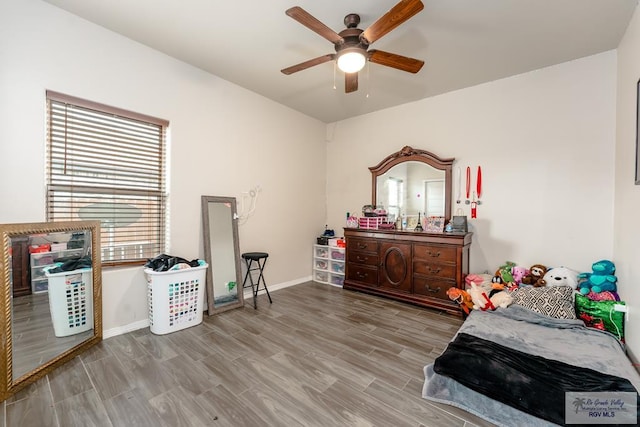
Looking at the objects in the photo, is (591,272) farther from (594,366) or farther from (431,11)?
(431,11)

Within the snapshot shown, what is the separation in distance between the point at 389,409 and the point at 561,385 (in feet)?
3.28

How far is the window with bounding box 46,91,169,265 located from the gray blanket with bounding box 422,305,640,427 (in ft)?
9.66

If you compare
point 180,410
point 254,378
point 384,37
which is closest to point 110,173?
point 180,410

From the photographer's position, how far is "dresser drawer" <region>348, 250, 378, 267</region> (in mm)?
3820

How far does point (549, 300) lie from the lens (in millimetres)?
2514

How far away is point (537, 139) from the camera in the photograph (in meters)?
3.07

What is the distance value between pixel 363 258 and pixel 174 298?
2.48 meters

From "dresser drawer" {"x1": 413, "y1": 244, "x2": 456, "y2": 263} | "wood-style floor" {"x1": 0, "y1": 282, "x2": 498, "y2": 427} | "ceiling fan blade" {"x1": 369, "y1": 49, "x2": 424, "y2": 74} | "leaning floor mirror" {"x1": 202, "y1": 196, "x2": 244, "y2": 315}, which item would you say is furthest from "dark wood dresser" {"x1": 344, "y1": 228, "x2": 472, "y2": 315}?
"ceiling fan blade" {"x1": 369, "y1": 49, "x2": 424, "y2": 74}

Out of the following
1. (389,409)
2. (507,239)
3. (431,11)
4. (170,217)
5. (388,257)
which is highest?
(431,11)

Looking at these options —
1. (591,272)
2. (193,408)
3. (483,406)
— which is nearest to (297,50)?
(193,408)

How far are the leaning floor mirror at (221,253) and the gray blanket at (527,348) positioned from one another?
2357mm

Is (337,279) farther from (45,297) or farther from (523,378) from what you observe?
(45,297)

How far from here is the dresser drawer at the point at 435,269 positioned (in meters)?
3.17

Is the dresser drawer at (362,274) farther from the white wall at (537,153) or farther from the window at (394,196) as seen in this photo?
the white wall at (537,153)
